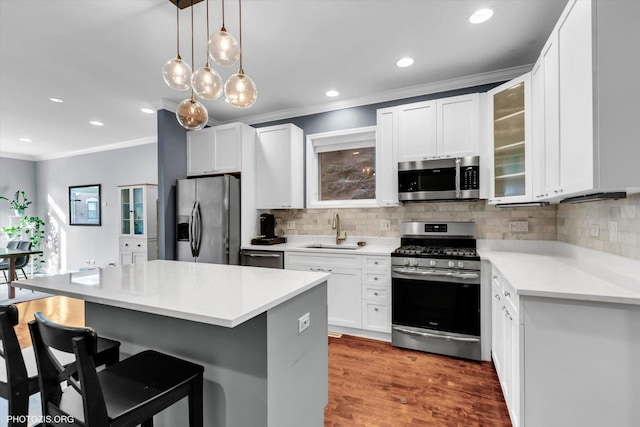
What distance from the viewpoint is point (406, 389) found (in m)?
2.28

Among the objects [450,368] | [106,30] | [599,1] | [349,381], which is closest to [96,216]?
[106,30]

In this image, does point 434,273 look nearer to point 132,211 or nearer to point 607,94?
point 607,94

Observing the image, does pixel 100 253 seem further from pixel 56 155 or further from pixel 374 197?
pixel 374 197

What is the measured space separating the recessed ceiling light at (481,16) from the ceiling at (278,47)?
0.05 meters

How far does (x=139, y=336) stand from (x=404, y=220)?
9.11ft

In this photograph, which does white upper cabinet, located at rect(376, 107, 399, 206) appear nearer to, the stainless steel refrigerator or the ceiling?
the ceiling

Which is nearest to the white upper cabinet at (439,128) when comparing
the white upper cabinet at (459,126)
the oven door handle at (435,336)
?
the white upper cabinet at (459,126)

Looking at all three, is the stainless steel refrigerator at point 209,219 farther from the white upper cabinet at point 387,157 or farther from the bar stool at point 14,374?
the bar stool at point 14,374

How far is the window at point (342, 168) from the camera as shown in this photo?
12.6 feet

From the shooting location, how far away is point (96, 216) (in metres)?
6.37

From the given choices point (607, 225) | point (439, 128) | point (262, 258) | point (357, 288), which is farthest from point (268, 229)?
point (607, 225)

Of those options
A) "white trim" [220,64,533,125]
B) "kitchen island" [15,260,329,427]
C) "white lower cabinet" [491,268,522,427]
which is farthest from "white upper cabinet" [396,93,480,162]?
"kitchen island" [15,260,329,427]

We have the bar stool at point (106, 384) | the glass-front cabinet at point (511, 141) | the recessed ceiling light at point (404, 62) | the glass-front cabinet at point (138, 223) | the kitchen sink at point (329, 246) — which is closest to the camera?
the bar stool at point (106, 384)

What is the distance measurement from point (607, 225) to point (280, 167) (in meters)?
3.12
